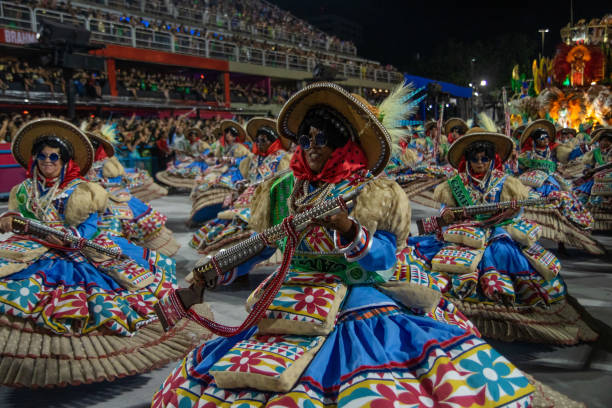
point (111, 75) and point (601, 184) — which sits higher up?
point (111, 75)

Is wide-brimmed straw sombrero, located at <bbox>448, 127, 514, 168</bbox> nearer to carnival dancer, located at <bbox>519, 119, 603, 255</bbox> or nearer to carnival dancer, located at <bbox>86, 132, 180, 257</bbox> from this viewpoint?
carnival dancer, located at <bbox>519, 119, 603, 255</bbox>

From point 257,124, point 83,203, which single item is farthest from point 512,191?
point 257,124

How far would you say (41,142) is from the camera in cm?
379

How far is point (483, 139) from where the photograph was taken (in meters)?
4.38

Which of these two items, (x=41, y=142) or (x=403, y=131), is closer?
(x=403, y=131)

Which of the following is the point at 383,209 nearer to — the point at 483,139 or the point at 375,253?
the point at 375,253

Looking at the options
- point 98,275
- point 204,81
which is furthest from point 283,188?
point 204,81

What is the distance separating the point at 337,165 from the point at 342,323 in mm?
668

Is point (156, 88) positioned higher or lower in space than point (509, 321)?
higher

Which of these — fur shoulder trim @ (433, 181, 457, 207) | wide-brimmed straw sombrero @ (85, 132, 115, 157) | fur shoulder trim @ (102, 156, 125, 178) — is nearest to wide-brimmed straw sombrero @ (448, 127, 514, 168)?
fur shoulder trim @ (433, 181, 457, 207)

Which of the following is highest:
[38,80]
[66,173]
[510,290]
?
[38,80]

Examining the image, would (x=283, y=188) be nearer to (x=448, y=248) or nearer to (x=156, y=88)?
(x=448, y=248)

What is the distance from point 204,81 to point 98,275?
925 inches

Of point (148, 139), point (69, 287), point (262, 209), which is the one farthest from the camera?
point (148, 139)
